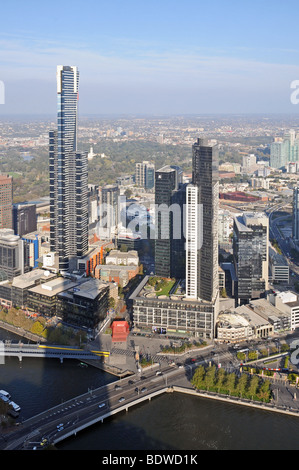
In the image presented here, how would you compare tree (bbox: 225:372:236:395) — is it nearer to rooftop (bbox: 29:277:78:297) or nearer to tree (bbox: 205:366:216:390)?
tree (bbox: 205:366:216:390)

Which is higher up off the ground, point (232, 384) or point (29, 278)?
point (29, 278)

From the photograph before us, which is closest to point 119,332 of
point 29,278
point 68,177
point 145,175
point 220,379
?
point 220,379

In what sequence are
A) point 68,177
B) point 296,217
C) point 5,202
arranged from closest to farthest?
point 68,177
point 5,202
point 296,217

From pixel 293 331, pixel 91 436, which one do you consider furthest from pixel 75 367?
pixel 293 331

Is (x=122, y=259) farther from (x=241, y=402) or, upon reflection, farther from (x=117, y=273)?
(x=241, y=402)

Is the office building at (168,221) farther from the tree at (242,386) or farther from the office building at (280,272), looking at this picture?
the tree at (242,386)

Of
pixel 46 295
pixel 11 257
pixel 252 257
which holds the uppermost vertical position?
pixel 252 257
